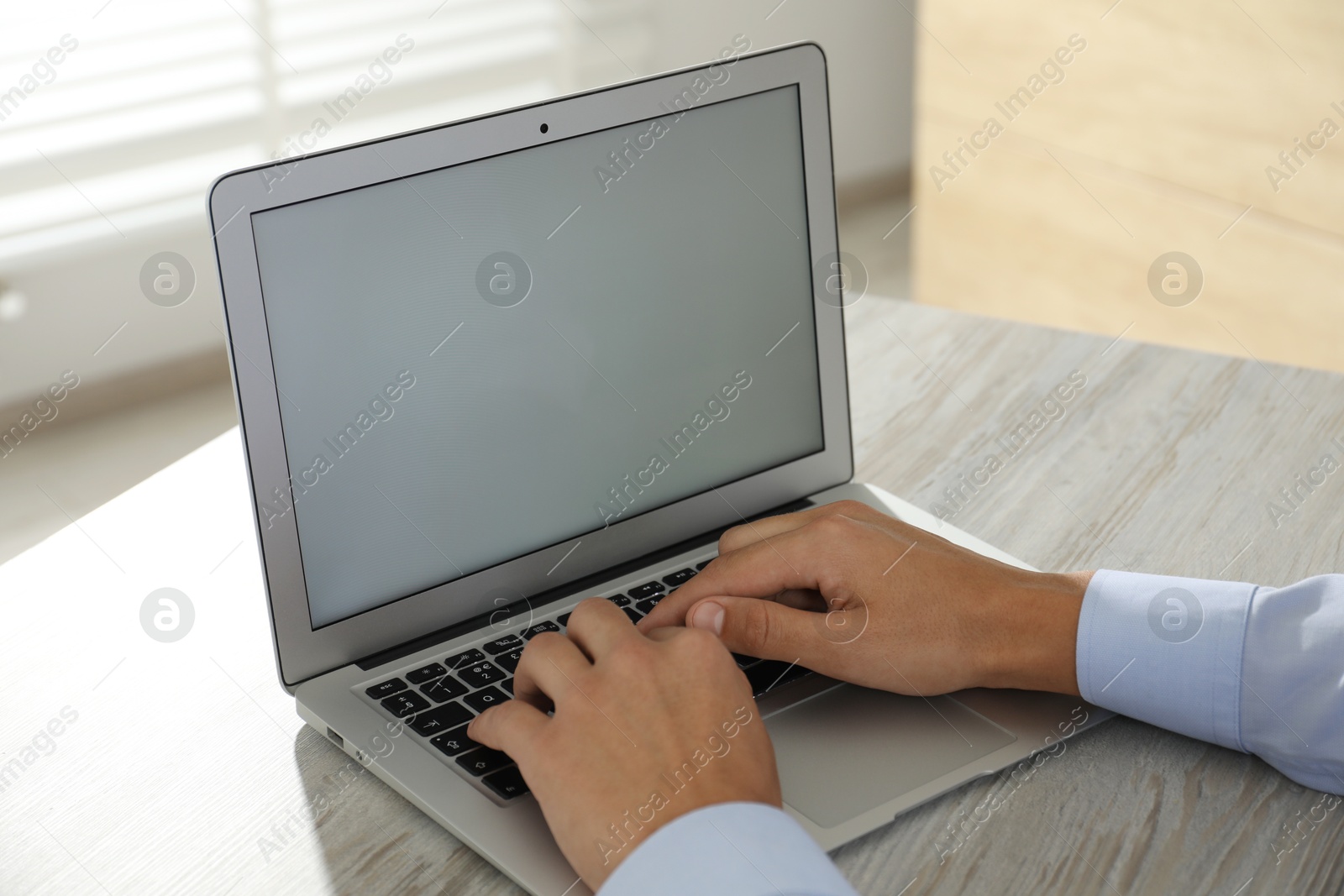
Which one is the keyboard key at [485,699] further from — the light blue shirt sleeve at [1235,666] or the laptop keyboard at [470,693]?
the light blue shirt sleeve at [1235,666]

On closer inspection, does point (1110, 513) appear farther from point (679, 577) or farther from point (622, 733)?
point (622, 733)

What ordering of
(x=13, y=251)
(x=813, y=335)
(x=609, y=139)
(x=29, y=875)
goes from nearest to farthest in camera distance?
(x=29, y=875) < (x=609, y=139) < (x=813, y=335) < (x=13, y=251)

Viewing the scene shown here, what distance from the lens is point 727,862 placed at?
0.57 m

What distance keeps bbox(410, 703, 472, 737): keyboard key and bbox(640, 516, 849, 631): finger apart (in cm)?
13

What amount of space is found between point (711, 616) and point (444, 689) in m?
0.18

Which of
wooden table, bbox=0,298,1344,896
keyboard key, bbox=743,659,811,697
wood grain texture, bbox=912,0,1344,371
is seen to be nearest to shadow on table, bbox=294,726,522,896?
wooden table, bbox=0,298,1344,896

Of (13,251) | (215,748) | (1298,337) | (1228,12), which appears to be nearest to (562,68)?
(13,251)

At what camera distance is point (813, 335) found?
983mm

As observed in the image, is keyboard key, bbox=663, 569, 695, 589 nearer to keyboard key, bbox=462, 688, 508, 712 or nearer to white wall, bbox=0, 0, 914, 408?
keyboard key, bbox=462, 688, 508, 712

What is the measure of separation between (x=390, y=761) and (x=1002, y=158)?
318 cm

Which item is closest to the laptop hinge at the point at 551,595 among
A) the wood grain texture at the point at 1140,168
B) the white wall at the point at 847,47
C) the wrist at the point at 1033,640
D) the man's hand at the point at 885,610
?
the man's hand at the point at 885,610

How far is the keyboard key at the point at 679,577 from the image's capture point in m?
0.89

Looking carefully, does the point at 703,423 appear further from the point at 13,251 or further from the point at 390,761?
the point at 13,251

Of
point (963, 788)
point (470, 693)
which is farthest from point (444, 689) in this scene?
point (963, 788)
